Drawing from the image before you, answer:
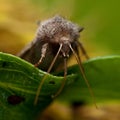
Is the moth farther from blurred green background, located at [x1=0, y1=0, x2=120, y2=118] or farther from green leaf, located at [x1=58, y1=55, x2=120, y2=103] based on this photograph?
blurred green background, located at [x1=0, y1=0, x2=120, y2=118]

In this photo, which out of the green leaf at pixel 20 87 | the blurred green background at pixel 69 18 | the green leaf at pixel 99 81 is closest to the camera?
the green leaf at pixel 20 87

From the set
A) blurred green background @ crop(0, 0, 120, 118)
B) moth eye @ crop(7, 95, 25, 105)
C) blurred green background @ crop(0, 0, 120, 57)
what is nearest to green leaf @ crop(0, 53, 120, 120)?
moth eye @ crop(7, 95, 25, 105)

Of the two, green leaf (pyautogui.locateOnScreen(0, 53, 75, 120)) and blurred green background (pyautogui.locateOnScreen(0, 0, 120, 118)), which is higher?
blurred green background (pyautogui.locateOnScreen(0, 0, 120, 118))

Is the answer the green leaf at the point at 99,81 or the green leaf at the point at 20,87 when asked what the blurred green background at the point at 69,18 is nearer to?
the green leaf at the point at 99,81

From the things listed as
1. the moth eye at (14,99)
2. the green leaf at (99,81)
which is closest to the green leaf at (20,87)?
the moth eye at (14,99)

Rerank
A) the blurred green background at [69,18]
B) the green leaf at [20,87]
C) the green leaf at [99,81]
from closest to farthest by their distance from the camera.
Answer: the green leaf at [20,87] → the green leaf at [99,81] → the blurred green background at [69,18]

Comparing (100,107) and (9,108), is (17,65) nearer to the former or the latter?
(9,108)

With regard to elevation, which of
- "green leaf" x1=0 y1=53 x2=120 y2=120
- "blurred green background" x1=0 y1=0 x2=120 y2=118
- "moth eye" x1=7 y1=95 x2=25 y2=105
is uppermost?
"blurred green background" x1=0 y1=0 x2=120 y2=118
